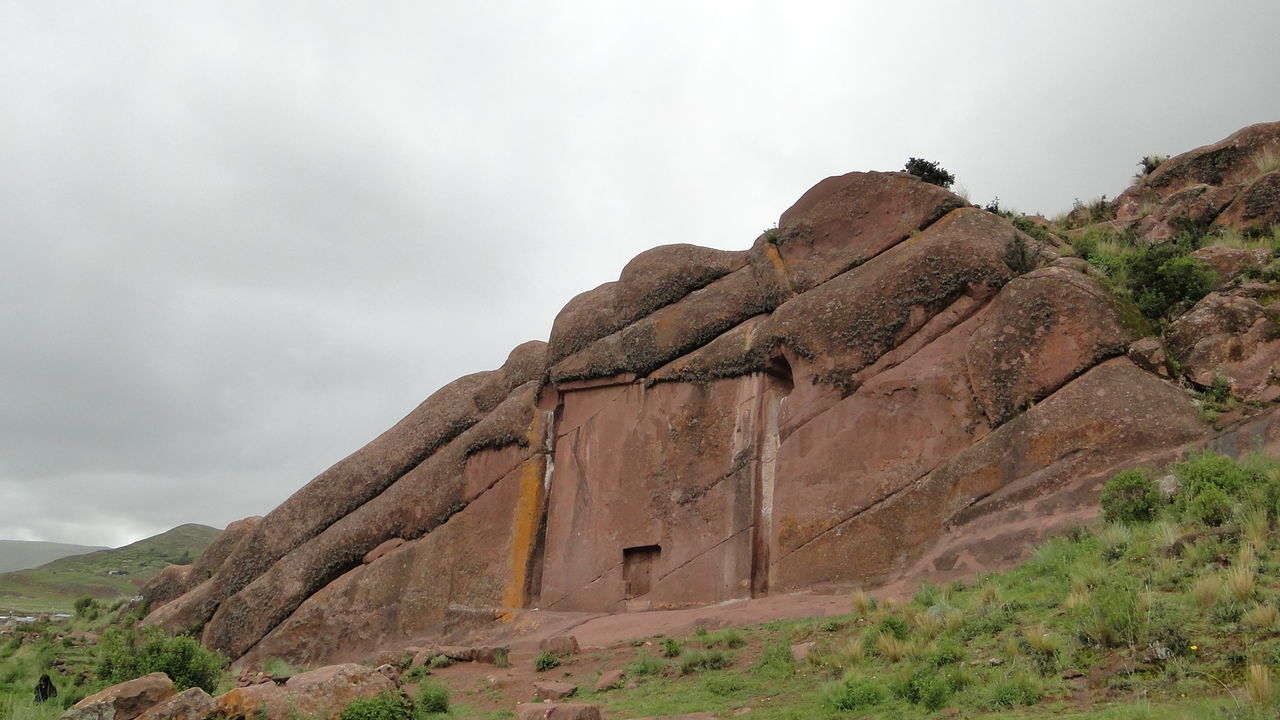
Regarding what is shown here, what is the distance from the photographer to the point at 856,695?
10.7 meters

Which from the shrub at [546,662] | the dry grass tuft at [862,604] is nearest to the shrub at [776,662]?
the dry grass tuft at [862,604]

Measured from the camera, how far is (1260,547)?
35.4 feet

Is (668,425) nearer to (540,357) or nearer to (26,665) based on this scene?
(540,357)

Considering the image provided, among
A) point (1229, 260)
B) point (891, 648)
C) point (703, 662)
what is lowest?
point (703, 662)

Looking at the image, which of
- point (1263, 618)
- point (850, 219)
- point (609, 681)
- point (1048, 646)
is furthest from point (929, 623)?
point (850, 219)

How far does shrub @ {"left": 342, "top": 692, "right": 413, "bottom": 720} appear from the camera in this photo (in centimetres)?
1155

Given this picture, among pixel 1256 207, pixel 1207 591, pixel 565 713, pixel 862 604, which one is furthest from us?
pixel 1256 207

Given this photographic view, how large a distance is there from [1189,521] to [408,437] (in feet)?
64.3

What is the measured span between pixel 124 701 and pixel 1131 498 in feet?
46.7

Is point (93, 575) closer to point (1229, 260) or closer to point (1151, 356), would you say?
point (1151, 356)

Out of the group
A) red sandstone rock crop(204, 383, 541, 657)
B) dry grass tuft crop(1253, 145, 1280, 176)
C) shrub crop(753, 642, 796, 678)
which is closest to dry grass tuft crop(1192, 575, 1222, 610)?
shrub crop(753, 642, 796, 678)

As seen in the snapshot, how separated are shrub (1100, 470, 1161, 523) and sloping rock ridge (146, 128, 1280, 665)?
2.53 feet

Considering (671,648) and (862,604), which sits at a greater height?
(862,604)

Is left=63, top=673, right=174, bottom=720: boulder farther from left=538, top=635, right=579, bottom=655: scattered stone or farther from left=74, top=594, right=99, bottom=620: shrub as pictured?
left=74, top=594, right=99, bottom=620: shrub
